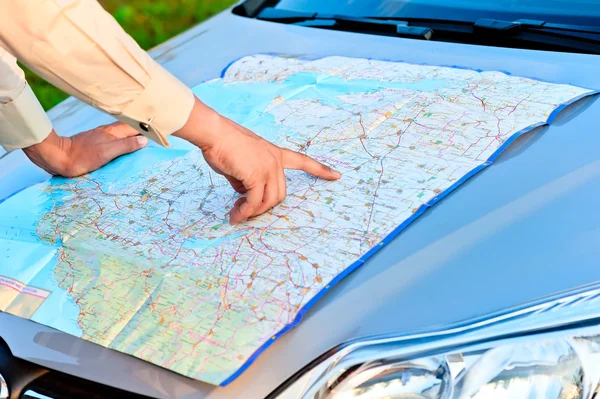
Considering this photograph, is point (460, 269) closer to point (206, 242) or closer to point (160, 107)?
point (206, 242)

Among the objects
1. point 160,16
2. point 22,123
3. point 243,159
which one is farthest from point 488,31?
point 160,16

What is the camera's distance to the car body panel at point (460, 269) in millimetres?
1155

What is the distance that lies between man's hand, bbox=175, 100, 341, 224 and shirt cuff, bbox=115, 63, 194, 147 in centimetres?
2

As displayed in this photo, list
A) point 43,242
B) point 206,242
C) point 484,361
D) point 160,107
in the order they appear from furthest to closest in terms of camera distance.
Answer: point 43,242, point 206,242, point 160,107, point 484,361

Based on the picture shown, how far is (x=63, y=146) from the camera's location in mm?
1755

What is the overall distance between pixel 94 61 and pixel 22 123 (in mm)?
580

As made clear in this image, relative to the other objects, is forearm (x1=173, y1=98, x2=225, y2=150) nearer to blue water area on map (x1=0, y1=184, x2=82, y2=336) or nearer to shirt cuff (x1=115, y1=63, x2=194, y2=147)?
shirt cuff (x1=115, y1=63, x2=194, y2=147)

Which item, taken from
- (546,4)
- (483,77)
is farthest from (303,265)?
(546,4)

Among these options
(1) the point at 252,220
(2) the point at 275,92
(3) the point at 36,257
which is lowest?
(3) the point at 36,257

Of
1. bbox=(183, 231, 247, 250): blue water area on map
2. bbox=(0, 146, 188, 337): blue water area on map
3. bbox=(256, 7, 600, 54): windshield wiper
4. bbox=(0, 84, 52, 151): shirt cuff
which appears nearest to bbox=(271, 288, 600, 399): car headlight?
bbox=(183, 231, 247, 250): blue water area on map

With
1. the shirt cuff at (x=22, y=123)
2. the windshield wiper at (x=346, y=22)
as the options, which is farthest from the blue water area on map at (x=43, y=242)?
the windshield wiper at (x=346, y=22)

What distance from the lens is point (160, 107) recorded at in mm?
1297

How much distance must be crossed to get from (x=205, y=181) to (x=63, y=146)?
1.27 feet

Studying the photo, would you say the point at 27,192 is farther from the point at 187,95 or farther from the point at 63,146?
the point at 187,95
